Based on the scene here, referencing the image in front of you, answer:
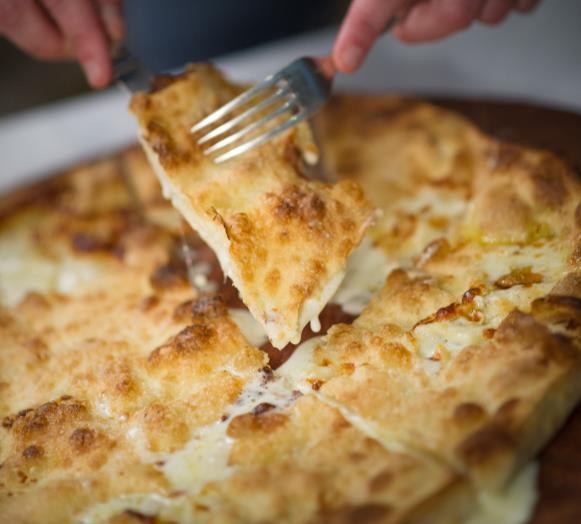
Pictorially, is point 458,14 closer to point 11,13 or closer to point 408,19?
point 408,19

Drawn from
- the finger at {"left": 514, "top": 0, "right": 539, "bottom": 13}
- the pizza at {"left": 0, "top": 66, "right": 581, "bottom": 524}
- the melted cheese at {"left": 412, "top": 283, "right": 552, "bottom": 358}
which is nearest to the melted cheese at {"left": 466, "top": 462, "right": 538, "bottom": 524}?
the pizza at {"left": 0, "top": 66, "right": 581, "bottom": 524}

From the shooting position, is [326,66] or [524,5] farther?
[524,5]

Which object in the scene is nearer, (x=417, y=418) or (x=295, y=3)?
(x=417, y=418)

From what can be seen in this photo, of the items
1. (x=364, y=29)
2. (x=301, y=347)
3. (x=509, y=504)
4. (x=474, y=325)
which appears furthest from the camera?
(x=364, y=29)

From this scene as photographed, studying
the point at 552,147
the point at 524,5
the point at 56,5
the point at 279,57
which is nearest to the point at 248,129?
the point at 56,5

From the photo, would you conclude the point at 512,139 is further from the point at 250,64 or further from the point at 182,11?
the point at 182,11

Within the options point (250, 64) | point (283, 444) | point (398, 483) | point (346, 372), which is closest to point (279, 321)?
point (346, 372)
